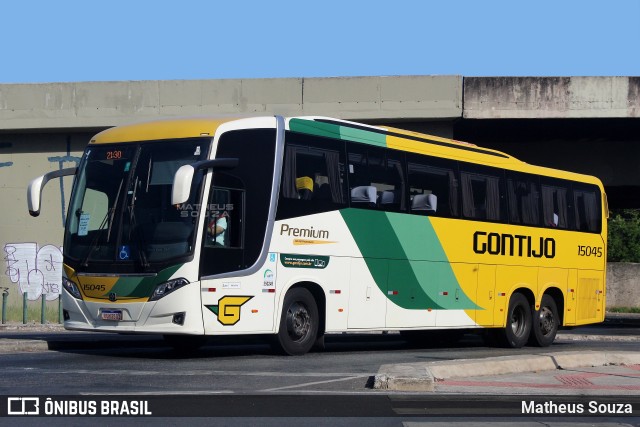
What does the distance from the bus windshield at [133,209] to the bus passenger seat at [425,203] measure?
4956mm

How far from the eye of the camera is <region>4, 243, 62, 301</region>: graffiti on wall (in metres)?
32.2

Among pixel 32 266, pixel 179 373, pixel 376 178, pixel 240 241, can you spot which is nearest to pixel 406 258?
pixel 376 178

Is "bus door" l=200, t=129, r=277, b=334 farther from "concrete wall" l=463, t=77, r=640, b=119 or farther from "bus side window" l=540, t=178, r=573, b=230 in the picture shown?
"concrete wall" l=463, t=77, r=640, b=119

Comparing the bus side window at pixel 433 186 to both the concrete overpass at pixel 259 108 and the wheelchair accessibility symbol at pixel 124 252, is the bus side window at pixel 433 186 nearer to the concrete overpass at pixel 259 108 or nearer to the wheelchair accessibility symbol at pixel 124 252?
the wheelchair accessibility symbol at pixel 124 252

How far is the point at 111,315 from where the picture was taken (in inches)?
634

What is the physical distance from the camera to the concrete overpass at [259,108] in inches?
1204

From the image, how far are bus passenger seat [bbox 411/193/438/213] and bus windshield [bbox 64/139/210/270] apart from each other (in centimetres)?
496

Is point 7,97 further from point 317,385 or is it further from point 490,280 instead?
point 317,385

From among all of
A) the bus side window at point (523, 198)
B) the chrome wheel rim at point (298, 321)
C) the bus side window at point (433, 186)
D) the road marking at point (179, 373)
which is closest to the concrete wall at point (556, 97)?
the bus side window at point (523, 198)

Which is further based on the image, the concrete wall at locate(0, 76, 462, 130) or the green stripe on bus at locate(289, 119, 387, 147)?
the concrete wall at locate(0, 76, 462, 130)

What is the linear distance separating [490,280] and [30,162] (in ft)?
52.7

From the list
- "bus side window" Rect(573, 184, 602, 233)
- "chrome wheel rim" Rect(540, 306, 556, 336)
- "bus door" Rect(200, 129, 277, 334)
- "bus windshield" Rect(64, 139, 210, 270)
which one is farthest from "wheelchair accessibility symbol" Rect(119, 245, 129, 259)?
"bus side window" Rect(573, 184, 602, 233)

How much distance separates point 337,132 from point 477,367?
5.68 meters

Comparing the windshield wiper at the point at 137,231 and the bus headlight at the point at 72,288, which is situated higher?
the windshield wiper at the point at 137,231
